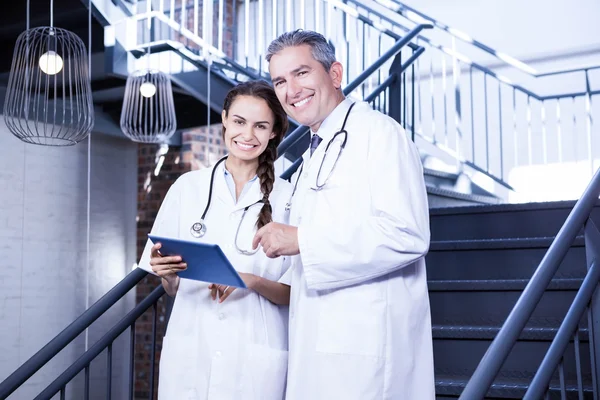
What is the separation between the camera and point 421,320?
1674mm

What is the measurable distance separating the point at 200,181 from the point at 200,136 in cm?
344

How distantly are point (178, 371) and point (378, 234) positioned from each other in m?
0.63

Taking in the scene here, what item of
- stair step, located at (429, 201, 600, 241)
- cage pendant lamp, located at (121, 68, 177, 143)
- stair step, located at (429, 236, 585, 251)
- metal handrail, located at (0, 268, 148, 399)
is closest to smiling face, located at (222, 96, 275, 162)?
metal handrail, located at (0, 268, 148, 399)

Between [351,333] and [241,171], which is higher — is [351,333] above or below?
below

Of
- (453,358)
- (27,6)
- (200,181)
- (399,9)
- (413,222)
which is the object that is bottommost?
(453,358)

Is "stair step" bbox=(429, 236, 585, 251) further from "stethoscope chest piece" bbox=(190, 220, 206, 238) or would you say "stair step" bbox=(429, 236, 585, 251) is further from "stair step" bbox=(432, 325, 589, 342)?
"stethoscope chest piece" bbox=(190, 220, 206, 238)

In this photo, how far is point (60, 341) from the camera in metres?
2.38

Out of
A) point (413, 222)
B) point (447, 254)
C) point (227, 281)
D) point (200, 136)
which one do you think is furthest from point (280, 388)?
point (200, 136)

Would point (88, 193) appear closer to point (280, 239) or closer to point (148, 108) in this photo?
point (148, 108)

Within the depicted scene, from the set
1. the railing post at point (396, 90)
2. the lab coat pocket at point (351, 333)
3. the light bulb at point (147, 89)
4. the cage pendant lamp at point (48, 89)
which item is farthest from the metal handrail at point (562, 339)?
the light bulb at point (147, 89)

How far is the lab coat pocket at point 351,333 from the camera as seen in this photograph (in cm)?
160

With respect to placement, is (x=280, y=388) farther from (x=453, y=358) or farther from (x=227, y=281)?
(x=453, y=358)

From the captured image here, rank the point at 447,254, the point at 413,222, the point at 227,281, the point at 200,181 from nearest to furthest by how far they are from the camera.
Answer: the point at 413,222 < the point at 227,281 < the point at 200,181 < the point at 447,254

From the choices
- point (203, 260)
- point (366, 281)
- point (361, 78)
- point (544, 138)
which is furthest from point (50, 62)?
point (544, 138)
